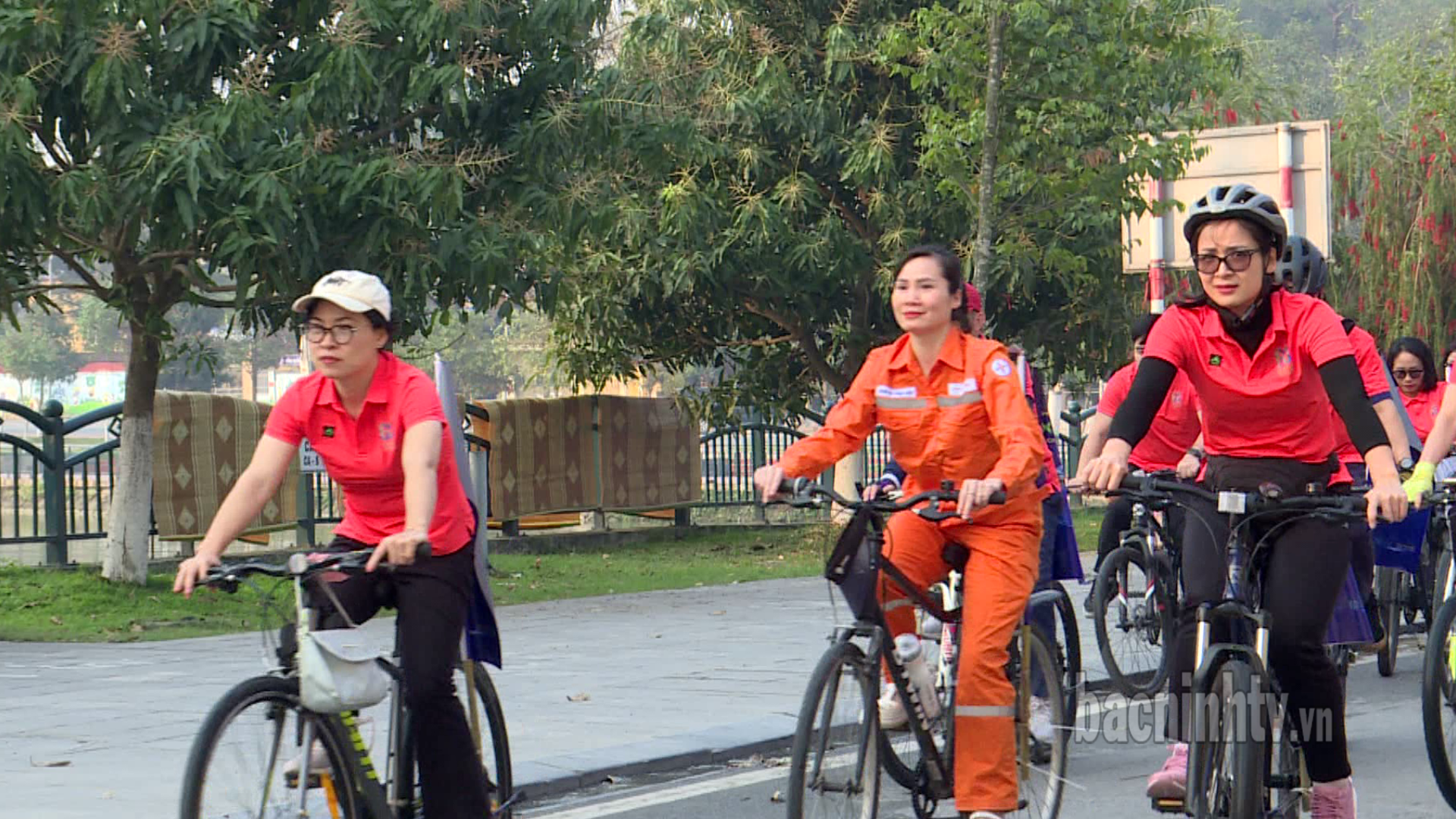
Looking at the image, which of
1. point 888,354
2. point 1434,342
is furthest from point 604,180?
point 1434,342

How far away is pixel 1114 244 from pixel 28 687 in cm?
1382

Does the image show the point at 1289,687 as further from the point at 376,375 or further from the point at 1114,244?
the point at 1114,244

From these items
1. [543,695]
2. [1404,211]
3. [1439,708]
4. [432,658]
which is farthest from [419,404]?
[1404,211]

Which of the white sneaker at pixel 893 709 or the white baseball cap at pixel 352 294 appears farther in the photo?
the white sneaker at pixel 893 709

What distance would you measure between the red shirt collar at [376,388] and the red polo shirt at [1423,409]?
6.77 meters

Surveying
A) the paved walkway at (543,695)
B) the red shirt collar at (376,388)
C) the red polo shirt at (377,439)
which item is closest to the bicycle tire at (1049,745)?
the paved walkway at (543,695)

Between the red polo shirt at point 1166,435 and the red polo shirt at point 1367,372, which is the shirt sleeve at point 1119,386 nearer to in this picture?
the red polo shirt at point 1166,435

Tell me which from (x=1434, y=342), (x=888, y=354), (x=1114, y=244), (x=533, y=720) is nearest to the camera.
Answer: (x=888, y=354)

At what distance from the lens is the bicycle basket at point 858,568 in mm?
5637

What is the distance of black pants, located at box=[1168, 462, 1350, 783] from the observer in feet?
18.2

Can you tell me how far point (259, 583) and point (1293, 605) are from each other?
982cm

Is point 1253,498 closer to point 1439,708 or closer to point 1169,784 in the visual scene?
point 1169,784

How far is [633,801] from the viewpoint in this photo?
Result: 7.51 meters

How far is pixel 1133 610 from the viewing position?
10164 millimetres
